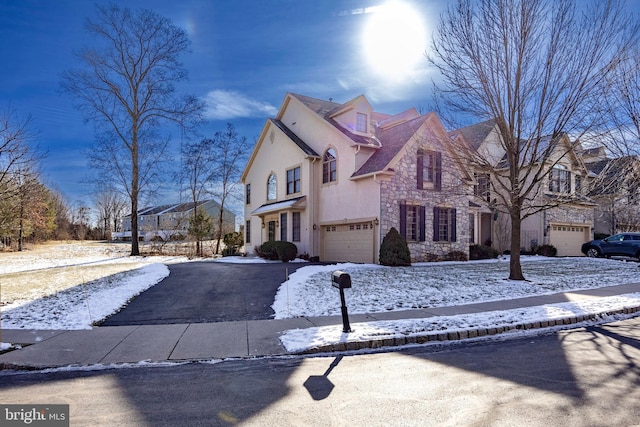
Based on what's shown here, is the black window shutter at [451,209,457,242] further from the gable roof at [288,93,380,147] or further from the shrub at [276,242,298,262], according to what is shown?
the shrub at [276,242,298,262]

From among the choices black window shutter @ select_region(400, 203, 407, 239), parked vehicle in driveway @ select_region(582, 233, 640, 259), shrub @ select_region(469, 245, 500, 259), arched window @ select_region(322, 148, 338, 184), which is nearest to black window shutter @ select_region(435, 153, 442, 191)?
black window shutter @ select_region(400, 203, 407, 239)

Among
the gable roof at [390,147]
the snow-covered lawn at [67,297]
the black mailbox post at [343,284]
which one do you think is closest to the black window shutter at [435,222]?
the gable roof at [390,147]

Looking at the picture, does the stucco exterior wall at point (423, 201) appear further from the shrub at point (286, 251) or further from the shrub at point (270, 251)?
the shrub at point (270, 251)

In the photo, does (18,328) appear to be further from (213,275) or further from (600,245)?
(600,245)

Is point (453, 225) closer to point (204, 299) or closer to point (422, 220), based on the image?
point (422, 220)

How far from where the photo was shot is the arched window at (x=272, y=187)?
2477 cm

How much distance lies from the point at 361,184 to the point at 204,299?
10597mm

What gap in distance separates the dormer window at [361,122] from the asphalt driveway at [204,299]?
967 centimetres

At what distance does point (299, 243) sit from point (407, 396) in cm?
1763

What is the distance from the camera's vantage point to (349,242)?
19531mm

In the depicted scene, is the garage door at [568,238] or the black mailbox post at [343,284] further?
the garage door at [568,238]

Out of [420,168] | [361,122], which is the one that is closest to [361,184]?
[420,168]

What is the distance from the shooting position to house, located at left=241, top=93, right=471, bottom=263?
18.1m

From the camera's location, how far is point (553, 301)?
954cm
